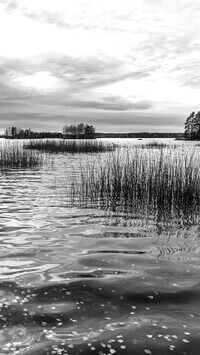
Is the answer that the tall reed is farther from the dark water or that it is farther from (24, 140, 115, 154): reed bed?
the dark water

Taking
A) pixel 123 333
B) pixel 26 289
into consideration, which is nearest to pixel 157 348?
pixel 123 333

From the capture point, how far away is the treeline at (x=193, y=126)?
107m

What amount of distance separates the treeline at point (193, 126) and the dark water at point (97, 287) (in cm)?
9931

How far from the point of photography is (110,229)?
37.4 feet

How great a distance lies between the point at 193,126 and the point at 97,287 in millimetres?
108124

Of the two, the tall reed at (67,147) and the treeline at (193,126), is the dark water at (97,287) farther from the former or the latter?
the treeline at (193,126)

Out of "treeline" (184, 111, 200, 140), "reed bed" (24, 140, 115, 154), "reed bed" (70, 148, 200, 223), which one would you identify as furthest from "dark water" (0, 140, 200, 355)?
"treeline" (184, 111, 200, 140)

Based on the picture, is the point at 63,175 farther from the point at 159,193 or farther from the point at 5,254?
the point at 5,254

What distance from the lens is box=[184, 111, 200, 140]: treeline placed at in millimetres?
107450

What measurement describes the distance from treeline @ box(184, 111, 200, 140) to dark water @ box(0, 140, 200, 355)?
326 feet

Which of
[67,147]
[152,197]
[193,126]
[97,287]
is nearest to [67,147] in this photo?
[67,147]

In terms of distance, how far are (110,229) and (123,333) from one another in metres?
6.15

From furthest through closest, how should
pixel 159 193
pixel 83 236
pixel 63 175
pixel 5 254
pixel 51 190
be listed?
pixel 63 175, pixel 51 190, pixel 159 193, pixel 83 236, pixel 5 254

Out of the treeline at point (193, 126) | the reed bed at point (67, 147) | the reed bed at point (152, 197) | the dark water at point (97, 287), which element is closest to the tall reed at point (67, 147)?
the reed bed at point (67, 147)
